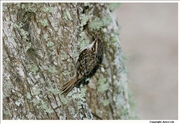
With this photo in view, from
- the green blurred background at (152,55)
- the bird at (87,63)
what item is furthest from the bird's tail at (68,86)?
the green blurred background at (152,55)

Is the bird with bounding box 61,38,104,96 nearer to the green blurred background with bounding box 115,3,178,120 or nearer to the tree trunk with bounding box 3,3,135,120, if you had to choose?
the tree trunk with bounding box 3,3,135,120

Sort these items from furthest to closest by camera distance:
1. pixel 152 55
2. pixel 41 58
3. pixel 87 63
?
pixel 152 55, pixel 87 63, pixel 41 58

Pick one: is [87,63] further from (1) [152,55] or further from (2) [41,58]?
Result: (1) [152,55]

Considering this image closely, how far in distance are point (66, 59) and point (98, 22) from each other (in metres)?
0.33

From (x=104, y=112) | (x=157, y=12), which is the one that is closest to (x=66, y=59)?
(x=104, y=112)

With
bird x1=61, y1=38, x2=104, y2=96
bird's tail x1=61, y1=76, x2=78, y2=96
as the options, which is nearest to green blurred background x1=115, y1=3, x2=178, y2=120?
bird x1=61, y1=38, x2=104, y2=96

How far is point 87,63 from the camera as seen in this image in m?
1.90

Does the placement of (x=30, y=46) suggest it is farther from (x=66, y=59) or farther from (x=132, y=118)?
(x=132, y=118)

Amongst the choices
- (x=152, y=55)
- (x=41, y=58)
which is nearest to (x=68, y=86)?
(x=41, y=58)

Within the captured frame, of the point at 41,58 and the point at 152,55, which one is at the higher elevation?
the point at 41,58

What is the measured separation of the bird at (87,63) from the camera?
1766 mm

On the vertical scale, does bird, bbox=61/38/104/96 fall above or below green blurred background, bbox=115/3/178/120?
above

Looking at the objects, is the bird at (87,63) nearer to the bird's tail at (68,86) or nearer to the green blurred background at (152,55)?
the bird's tail at (68,86)

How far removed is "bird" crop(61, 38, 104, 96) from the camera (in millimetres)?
1766
